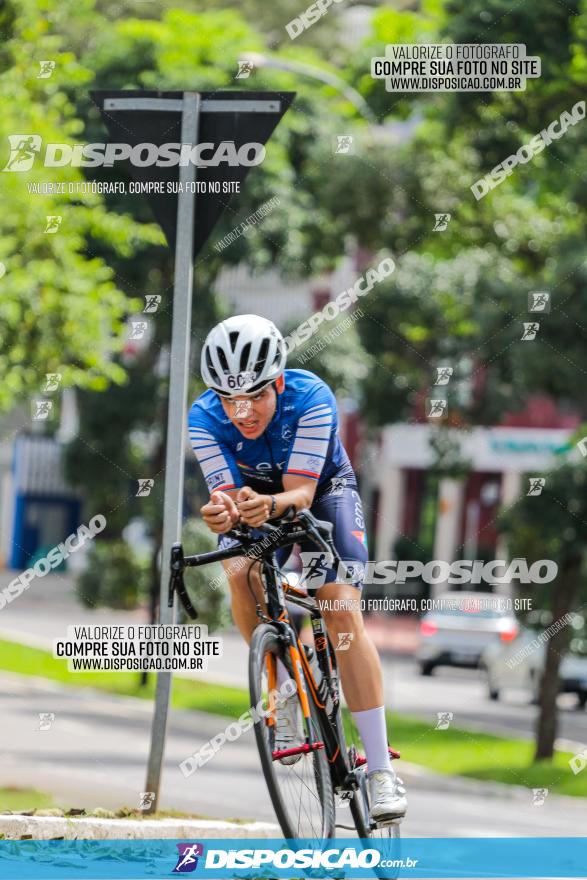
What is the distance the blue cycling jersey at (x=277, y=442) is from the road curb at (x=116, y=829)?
170 cm

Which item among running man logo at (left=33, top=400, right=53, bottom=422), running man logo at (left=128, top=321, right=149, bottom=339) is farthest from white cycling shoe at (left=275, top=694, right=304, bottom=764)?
running man logo at (left=33, top=400, right=53, bottom=422)

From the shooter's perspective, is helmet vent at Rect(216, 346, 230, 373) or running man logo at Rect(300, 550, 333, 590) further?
running man logo at Rect(300, 550, 333, 590)

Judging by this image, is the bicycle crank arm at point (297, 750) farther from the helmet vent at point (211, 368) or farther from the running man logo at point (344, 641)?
the helmet vent at point (211, 368)

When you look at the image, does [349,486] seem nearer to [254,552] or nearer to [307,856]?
[254,552]

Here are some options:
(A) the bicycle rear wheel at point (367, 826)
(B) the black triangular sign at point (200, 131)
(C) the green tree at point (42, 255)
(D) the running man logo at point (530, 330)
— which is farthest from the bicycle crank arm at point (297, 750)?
(C) the green tree at point (42, 255)

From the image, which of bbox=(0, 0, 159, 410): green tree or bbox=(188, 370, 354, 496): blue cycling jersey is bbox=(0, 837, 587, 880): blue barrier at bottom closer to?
bbox=(188, 370, 354, 496): blue cycling jersey

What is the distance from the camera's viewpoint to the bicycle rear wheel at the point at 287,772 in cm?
554

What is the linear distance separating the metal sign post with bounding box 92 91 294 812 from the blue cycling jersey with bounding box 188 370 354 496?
135cm

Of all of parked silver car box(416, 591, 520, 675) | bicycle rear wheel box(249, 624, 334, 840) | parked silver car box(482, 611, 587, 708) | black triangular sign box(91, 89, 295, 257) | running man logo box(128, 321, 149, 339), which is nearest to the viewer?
bicycle rear wheel box(249, 624, 334, 840)

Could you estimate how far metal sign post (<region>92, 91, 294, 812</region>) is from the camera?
765 centimetres

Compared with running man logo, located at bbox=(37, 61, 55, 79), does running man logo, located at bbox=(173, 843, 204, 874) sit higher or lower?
lower

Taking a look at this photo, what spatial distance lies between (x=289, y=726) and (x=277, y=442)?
1.10 metres

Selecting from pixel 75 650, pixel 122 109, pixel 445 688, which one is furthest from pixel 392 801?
pixel 445 688

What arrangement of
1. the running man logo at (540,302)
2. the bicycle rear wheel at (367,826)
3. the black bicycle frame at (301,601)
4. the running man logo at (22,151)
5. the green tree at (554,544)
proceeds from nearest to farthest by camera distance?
the black bicycle frame at (301,601)
the bicycle rear wheel at (367,826)
the running man logo at (22,151)
the running man logo at (540,302)
the green tree at (554,544)
